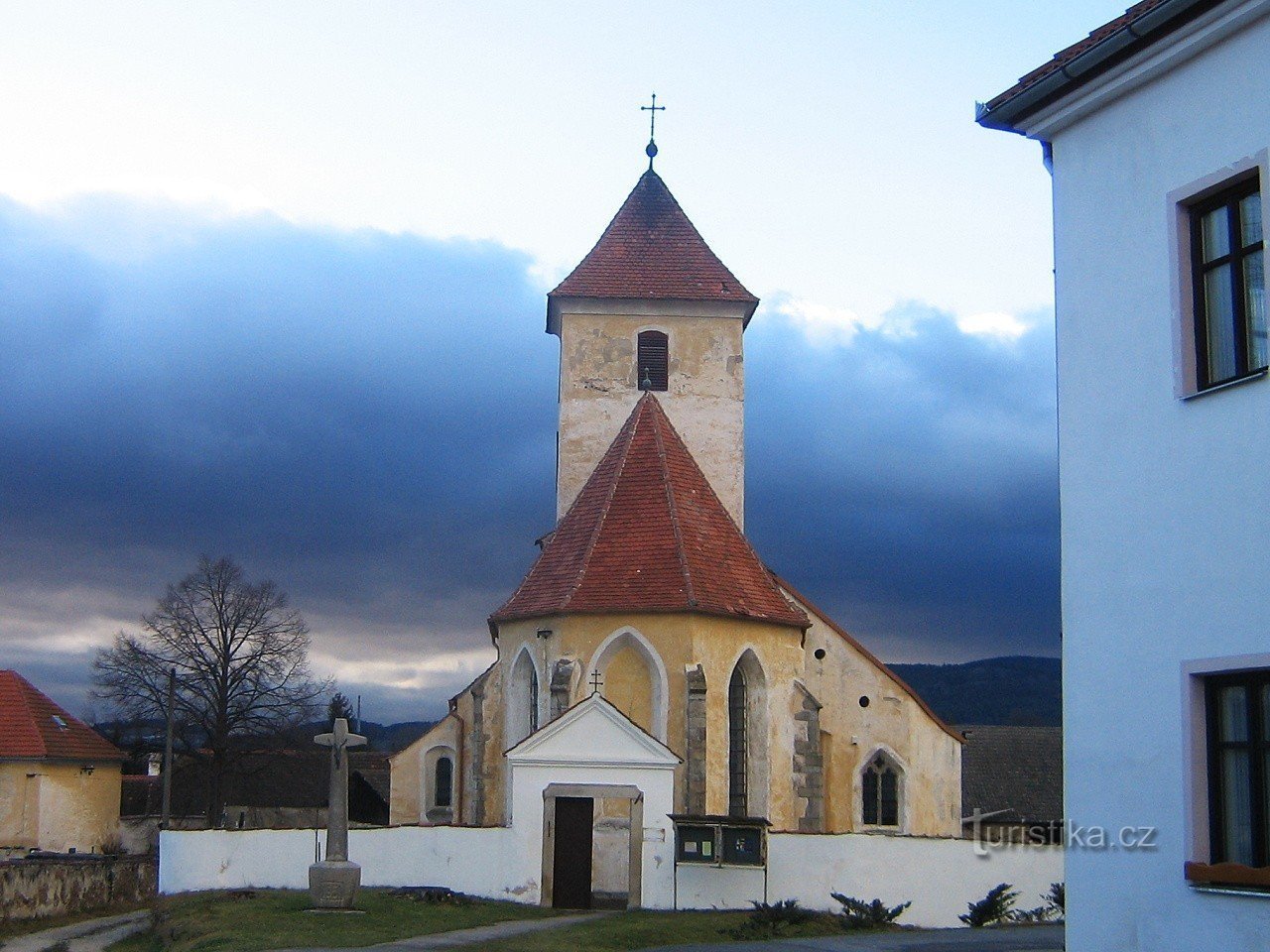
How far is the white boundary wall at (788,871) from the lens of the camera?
2386 centimetres

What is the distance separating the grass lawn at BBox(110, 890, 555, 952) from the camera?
1883cm

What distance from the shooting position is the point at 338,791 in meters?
23.1

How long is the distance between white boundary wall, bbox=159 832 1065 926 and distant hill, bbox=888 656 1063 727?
9914 cm

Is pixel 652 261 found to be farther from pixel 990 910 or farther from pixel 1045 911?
pixel 990 910

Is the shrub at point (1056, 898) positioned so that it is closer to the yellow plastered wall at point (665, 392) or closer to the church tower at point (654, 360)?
the church tower at point (654, 360)

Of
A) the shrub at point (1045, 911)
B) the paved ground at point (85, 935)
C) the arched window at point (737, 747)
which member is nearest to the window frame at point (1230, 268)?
the shrub at point (1045, 911)

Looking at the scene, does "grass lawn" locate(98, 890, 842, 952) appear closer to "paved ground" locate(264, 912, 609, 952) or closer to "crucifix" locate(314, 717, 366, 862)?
"paved ground" locate(264, 912, 609, 952)

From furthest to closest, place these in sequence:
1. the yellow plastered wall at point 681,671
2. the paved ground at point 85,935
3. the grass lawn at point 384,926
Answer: the yellow plastered wall at point 681,671 < the paved ground at point 85,935 < the grass lawn at point 384,926

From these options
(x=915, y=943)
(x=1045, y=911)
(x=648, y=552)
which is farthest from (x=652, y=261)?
(x=915, y=943)

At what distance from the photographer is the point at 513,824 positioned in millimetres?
23969

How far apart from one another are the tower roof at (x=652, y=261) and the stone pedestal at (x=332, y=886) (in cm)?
1831

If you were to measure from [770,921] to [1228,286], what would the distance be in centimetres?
1182

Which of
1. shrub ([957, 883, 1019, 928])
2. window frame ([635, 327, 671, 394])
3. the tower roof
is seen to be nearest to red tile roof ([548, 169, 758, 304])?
the tower roof

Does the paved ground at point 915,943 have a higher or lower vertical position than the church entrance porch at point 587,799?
lower
